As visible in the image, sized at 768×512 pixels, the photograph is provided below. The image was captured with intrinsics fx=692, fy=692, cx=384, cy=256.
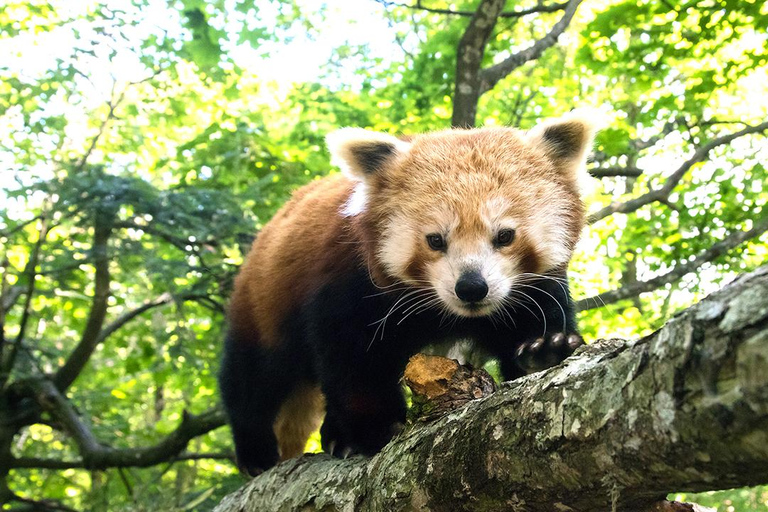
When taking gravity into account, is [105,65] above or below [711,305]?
above

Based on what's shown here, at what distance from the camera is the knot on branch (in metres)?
2.40

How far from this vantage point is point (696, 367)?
1.21m

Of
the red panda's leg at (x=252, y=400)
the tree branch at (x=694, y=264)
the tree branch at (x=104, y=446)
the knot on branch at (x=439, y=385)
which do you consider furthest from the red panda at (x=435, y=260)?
the tree branch at (x=104, y=446)

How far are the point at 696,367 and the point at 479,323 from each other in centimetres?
234

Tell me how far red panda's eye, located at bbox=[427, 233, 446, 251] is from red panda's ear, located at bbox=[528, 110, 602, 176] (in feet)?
2.66

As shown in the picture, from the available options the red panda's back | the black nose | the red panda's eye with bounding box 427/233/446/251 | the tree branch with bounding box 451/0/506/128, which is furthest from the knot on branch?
the tree branch with bounding box 451/0/506/128

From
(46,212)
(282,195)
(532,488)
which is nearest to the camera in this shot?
(532,488)

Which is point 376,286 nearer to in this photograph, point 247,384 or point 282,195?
point 247,384

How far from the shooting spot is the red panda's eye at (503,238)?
10.1 feet

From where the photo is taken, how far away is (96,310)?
682 cm

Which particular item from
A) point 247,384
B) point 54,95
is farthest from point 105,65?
point 247,384

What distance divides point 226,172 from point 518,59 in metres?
3.27

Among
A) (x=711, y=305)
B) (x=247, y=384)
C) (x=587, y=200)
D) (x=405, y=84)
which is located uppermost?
(x=405, y=84)

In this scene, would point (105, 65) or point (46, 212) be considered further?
point (105, 65)
